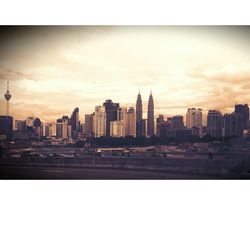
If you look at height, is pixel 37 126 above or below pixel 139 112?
below

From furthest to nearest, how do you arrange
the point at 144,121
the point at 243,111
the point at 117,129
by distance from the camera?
the point at 117,129 < the point at 144,121 < the point at 243,111

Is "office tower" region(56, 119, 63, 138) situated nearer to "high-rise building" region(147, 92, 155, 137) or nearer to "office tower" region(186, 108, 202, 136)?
"high-rise building" region(147, 92, 155, 137)

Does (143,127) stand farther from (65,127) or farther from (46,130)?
(46,130)

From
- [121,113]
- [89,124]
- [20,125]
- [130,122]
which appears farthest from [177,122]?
[20,125]

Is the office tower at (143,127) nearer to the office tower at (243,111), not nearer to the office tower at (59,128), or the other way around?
the office tower at (59,128)

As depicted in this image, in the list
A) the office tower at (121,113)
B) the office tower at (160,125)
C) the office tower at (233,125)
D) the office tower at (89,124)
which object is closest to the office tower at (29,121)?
the office tower at (89,124)
